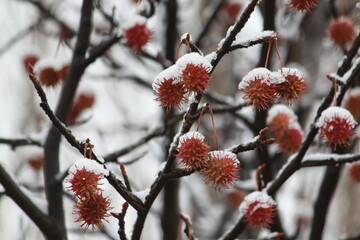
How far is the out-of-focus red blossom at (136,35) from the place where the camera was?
108 inches

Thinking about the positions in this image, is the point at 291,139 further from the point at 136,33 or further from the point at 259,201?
the point at 136,33

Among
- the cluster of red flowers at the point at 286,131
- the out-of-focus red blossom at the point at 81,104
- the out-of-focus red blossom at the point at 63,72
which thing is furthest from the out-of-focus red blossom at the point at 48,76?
the cluster of red flowers at the point at 286,131

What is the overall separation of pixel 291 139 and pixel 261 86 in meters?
0.98

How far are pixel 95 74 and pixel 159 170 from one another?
2.96 meters

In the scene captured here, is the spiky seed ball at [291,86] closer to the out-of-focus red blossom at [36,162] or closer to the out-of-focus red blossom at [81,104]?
the out-of-focus red blossom at [81,104]

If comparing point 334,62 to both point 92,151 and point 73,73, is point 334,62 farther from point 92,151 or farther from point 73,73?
point 92,151

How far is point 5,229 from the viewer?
7.05 m

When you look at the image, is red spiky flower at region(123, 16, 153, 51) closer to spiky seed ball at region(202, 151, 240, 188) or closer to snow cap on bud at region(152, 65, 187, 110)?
snow cap on bud at region(152, 65, 187, 110)

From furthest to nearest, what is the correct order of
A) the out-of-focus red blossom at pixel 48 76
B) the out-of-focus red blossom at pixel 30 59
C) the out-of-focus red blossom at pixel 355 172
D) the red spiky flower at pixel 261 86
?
1. the out-of-focus red blossom at pixel 30 59
2. the out-of-focus red blossom at pixel 48 76
3. the out-of-focus red blossom at pixel 355 172
4. the red spiky flower at pixel 261 86

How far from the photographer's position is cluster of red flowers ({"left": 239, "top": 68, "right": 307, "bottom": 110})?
1.70 meters

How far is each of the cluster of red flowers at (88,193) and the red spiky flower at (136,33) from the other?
1.31m

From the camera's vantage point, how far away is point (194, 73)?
1.59 m

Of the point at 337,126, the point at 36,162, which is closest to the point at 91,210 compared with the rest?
the point at 337,126

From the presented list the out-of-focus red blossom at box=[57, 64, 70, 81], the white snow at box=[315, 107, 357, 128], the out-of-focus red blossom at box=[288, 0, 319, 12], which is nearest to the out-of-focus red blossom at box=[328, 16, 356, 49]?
the white snow at box=[315, 107, 357, 128]
